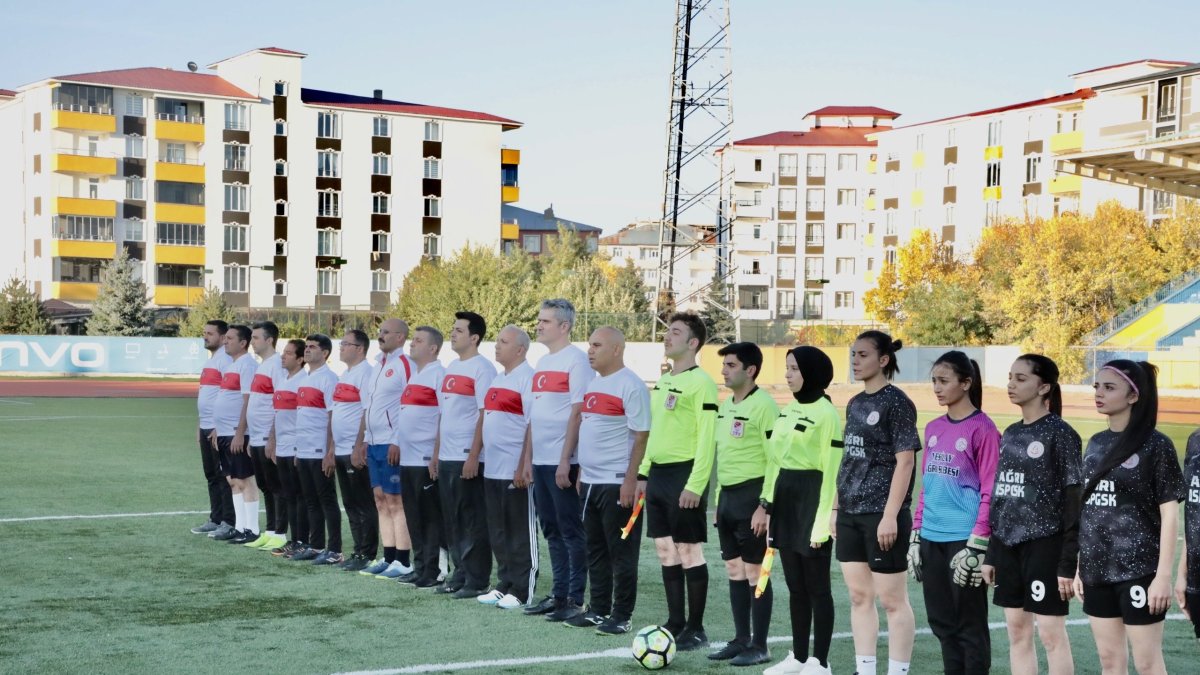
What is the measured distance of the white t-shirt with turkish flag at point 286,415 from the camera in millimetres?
12031

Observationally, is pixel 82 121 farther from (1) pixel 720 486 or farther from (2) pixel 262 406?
(1) pixel 720 486

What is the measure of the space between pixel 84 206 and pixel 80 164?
238 centimetres

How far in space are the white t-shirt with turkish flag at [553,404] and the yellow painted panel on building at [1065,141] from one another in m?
69.0

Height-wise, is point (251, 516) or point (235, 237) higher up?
point (235, 237)

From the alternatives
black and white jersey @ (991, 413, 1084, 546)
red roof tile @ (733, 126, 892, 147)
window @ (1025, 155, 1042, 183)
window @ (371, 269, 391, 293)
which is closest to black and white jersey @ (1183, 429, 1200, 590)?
black and white jersey @ (991, 413, 1084, 546)

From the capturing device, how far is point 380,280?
86.0 m

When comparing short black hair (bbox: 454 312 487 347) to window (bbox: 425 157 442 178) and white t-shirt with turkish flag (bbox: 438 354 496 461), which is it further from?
window (bbox: 425 157 442 178)

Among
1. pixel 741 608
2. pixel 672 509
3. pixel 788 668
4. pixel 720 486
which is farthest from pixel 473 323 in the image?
pixel 788 668

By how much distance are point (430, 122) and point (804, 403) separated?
81373mm

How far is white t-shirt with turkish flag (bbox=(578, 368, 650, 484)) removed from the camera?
29.3 feet

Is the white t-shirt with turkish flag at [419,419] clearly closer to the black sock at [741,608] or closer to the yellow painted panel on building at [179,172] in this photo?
the black sock at [741,608]

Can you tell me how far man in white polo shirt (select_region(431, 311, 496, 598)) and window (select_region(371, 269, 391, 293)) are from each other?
76.3m

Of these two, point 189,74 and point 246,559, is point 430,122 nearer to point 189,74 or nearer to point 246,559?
point 189,74

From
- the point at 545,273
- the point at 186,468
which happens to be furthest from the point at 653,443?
the point at 545,273
